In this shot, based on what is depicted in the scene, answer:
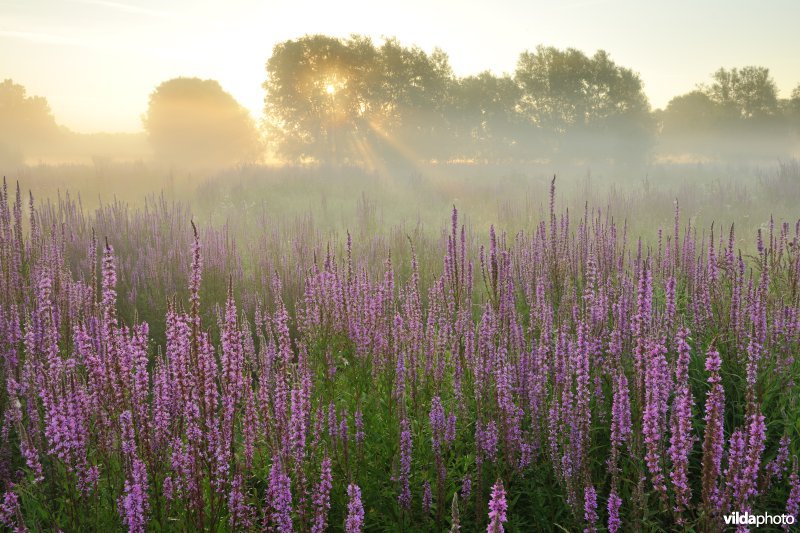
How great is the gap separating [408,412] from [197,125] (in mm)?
63080

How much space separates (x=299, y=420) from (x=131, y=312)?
585 cm

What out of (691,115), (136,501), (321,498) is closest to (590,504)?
(321,498)

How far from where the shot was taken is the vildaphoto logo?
2238 millimetres

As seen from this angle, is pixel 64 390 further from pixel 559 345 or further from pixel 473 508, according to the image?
pixel 559 345

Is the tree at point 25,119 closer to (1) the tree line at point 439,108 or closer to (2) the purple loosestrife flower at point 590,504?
(1) the tree line at point 439,108

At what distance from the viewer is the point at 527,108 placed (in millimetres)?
45625

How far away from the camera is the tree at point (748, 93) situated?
182 feet

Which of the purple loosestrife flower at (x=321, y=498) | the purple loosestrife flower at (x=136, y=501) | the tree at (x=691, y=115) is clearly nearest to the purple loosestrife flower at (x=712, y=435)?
the purple loosestrife flower at (x=321, y=498)

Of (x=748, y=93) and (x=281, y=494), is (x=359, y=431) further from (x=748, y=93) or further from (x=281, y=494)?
(x=748, y=93)

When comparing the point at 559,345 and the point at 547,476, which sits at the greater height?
the point at 559,345

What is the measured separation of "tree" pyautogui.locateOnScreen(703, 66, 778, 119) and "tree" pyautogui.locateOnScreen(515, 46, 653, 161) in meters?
20.5

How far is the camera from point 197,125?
59531mm

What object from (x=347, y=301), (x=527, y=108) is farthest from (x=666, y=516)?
(x=527, y=108)

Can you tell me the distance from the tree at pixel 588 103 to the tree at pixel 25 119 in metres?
59.3
